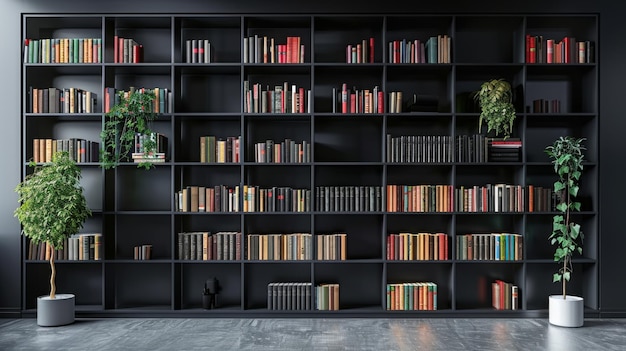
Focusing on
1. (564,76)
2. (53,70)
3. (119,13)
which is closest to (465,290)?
(564,76)

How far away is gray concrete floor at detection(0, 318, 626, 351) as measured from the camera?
14.8ft

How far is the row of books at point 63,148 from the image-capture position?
551 centimetres

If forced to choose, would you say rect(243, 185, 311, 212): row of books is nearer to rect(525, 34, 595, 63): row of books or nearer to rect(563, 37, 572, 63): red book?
rect(525, 34, 595, 63): row of books

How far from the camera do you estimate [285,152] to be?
5.56 meters

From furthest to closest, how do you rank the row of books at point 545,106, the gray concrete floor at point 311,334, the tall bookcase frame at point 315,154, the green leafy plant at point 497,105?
the tall bookcase frame at point 315,154 < the row of books at point 545,106 < the green leafy plant at point 497,105 < the gray concrete floor at point 311,334

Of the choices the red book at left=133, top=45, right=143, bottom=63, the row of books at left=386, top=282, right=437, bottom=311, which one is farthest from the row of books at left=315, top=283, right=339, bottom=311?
the red book at left=133, top=45, right=143, bottom=63

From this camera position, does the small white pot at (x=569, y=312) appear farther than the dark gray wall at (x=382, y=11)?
No

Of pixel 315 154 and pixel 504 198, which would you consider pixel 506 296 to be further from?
pixel 315 154

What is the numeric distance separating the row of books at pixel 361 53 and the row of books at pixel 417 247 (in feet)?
6.28

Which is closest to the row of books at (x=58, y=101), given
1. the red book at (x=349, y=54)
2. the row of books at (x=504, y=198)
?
the red book at (x=349, y=54)

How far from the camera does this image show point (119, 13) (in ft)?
18.4

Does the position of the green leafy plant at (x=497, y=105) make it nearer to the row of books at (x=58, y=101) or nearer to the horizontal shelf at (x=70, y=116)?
the horizontal shelf at (x=70, y=116)

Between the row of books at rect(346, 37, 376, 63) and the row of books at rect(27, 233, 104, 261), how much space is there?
3.32m

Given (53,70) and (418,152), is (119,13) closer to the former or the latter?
(53,70)
